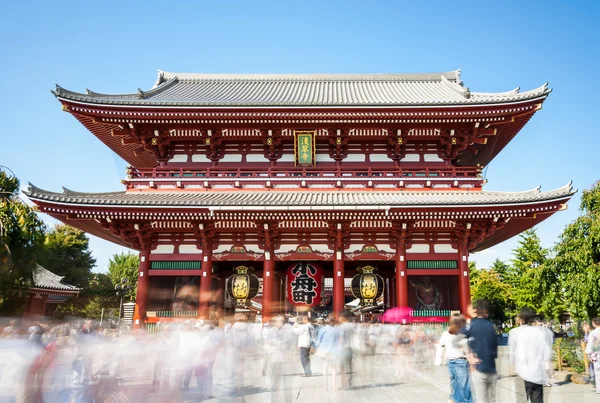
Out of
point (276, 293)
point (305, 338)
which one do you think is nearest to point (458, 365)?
point (305, 338)

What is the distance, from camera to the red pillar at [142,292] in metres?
16.8

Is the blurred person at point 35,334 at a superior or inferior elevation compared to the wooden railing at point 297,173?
inferior

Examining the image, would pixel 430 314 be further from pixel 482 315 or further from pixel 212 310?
pixel 482 315

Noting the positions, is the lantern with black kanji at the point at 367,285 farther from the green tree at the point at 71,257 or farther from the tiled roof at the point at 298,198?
the green tree at the point at 71,257

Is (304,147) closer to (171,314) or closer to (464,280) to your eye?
(464,280)

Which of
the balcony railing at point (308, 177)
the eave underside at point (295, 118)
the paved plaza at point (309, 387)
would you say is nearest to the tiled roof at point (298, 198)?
the balcony railing at point (308, 177)

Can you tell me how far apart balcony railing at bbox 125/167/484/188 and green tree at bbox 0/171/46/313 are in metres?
4.78

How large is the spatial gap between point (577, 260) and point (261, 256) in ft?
40.4

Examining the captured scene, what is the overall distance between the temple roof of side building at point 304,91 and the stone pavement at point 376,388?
9.95m

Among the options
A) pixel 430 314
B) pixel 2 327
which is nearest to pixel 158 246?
pixel 2 327

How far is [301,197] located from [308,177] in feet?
5.37

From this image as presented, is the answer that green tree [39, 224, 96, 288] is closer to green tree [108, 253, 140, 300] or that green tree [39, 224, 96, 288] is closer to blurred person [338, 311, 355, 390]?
green tree [108, 253, 140, 300]

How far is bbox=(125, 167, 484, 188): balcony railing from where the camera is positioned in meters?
18.1

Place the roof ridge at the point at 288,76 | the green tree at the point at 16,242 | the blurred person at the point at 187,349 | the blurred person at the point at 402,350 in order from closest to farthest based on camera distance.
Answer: the blurred person at the point at 187,349, the blurred person at the point at 402,350, the green tree at the point at 16,242, the roof ridge at the point at 288,76
